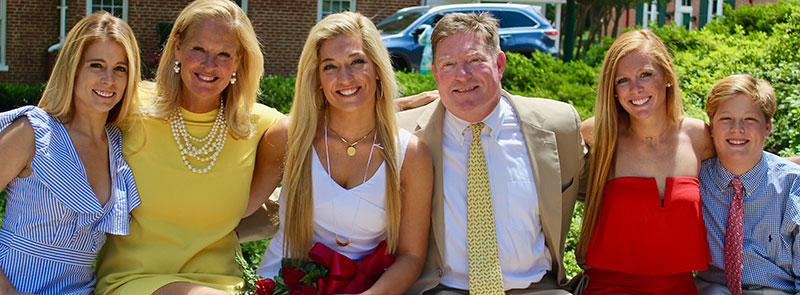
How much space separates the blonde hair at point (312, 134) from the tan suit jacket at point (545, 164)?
0.20 metres

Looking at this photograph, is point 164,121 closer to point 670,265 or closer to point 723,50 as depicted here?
point 670,265

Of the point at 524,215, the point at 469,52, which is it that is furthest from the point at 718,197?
the point at 469,52

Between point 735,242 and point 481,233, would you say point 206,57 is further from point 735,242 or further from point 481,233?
point 735,242

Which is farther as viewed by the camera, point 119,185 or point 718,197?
point 718,197

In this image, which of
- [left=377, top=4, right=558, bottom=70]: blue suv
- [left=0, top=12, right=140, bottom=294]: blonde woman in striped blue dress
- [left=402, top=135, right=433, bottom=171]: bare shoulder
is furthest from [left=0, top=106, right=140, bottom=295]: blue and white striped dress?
[left=377, top=4, right=558, bottom=70]: blue suv

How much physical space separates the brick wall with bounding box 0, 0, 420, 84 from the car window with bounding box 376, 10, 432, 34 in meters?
1.16

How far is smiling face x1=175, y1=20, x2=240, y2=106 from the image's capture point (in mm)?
3250

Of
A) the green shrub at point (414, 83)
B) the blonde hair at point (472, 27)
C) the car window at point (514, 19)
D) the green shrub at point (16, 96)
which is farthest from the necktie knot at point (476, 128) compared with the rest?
the car window at point (514, 19)

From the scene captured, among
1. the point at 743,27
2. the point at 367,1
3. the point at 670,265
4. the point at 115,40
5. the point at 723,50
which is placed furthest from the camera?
the point at 367,1

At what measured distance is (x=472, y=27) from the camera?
127 inches

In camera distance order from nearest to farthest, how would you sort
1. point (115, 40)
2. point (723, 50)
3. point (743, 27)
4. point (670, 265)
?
point (115, 40), point (670, 265), point (723, 50), point (743, 27)

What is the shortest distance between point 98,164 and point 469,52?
5.55 ft

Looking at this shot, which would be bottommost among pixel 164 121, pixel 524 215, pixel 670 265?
pixel 670 265

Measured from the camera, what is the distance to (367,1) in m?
19.1
